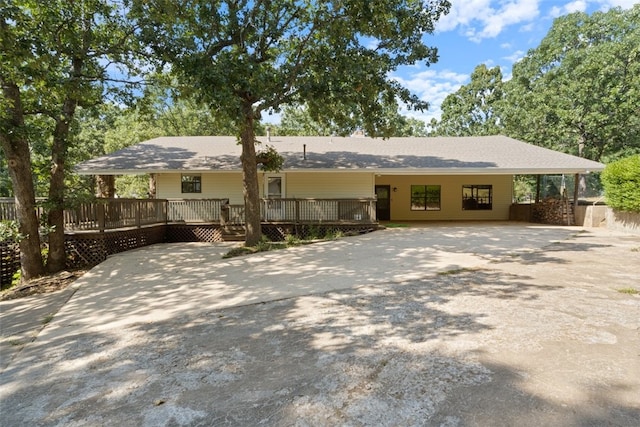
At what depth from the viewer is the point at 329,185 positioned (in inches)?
608

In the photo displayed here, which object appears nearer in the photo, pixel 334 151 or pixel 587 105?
pixel 334 151

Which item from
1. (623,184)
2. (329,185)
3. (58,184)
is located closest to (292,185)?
(329,185)

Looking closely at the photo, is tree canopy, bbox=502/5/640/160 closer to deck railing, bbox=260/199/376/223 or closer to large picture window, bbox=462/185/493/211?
large picture window, bbox=462/185/493/211

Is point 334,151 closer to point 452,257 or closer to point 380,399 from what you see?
point 452,257

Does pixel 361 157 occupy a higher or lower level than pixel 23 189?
higher

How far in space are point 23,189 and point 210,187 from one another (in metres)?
6.98

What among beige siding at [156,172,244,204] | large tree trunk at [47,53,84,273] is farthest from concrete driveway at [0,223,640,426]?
beige siding at [156,172,244,204]

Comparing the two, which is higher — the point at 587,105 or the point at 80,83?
the point at 587,105

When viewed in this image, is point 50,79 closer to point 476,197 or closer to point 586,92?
point 476,197

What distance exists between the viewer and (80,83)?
807 centimetres

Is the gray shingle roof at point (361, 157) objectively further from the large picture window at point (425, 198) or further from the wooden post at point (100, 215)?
the wooden post at point (100, 215)

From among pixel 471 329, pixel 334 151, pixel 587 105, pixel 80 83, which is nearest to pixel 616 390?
pixel 471 329

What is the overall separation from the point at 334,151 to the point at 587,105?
20.2 meters

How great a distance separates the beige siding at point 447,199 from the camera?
18.3m
